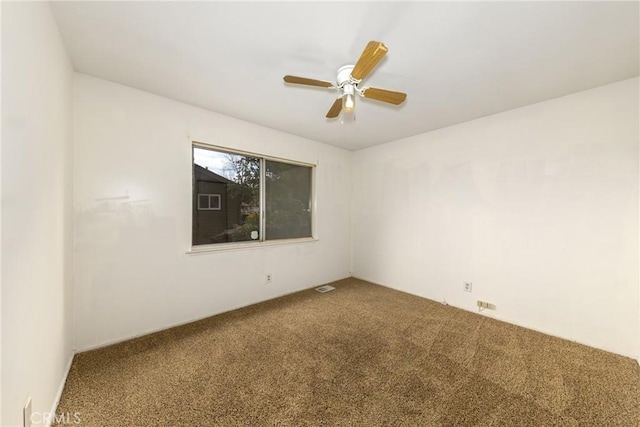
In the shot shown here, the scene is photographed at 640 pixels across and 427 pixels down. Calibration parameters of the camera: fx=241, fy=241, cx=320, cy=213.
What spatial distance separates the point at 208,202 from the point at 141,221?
735 mm

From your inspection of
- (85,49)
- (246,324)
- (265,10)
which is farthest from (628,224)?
Answer: (85,49)

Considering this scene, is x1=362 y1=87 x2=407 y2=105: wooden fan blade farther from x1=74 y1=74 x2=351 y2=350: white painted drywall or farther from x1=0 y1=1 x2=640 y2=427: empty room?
x1=74 y1=74 x2=351 y2=350: white painted drywall

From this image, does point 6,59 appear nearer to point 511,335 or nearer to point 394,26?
point 394,26

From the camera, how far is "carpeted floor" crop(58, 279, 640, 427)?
1.51 m

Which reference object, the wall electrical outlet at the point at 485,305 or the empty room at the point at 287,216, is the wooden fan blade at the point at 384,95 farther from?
the wall electrical outlet at the point at 485,305

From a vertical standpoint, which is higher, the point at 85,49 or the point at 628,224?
the point at 85,49

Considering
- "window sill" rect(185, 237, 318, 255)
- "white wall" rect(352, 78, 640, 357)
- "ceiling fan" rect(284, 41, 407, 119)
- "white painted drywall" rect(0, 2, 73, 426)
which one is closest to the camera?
"white painted drywall" rect(0, 2, 73, 426)

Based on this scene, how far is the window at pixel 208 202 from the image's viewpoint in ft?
9.58

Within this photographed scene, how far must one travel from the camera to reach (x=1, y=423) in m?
0.90

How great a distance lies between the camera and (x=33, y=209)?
1.23 m

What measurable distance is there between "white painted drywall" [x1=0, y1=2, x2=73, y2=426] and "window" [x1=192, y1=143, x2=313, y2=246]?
1.22 meters

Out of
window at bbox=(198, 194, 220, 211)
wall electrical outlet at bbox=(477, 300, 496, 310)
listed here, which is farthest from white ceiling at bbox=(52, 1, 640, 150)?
wall electrical outlet at bbox=(477, 300, 496, 310)

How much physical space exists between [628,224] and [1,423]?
13.9 ft

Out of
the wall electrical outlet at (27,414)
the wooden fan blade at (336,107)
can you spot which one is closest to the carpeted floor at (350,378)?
the wall electrical outlet at (27,414)
